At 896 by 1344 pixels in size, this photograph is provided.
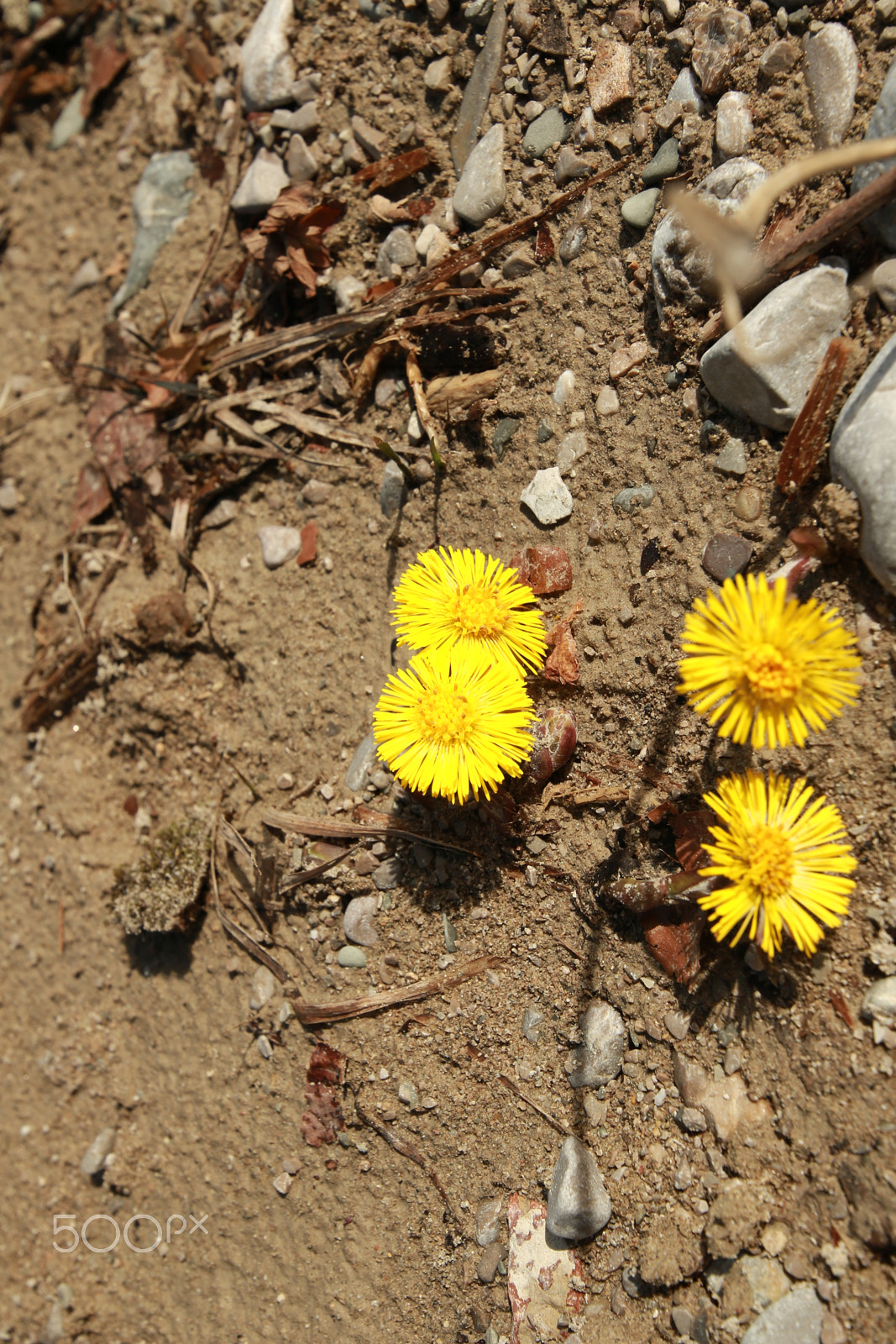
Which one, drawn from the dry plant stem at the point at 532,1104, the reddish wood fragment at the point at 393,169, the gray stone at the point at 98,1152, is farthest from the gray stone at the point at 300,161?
the gray stone at the point at 98,1152

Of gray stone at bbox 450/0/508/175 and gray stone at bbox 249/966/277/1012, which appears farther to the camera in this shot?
gray stone at bbox 249/966/277/1012

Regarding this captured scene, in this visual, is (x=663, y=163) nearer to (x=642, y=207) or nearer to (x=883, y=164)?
(x=642, y=207)

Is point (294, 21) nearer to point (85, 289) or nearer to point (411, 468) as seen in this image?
point (85, 289)

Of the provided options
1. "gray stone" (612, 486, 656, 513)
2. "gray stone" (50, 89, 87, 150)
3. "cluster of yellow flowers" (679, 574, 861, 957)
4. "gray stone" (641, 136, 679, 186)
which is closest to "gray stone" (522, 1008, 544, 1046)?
"cluster of yellow flowers" (679, 574, 861, 957)

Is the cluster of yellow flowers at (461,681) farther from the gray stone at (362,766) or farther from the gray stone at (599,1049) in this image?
the gray stone at (599,1049)

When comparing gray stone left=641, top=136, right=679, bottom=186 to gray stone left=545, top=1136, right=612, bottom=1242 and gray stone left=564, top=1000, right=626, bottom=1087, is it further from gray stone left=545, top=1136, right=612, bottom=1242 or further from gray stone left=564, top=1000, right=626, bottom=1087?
gray stone left=545, top=1136, right=612, bottom=1242

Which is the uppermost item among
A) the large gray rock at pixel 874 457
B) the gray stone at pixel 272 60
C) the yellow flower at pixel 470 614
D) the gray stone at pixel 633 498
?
the gray stone at pixel 272 60
